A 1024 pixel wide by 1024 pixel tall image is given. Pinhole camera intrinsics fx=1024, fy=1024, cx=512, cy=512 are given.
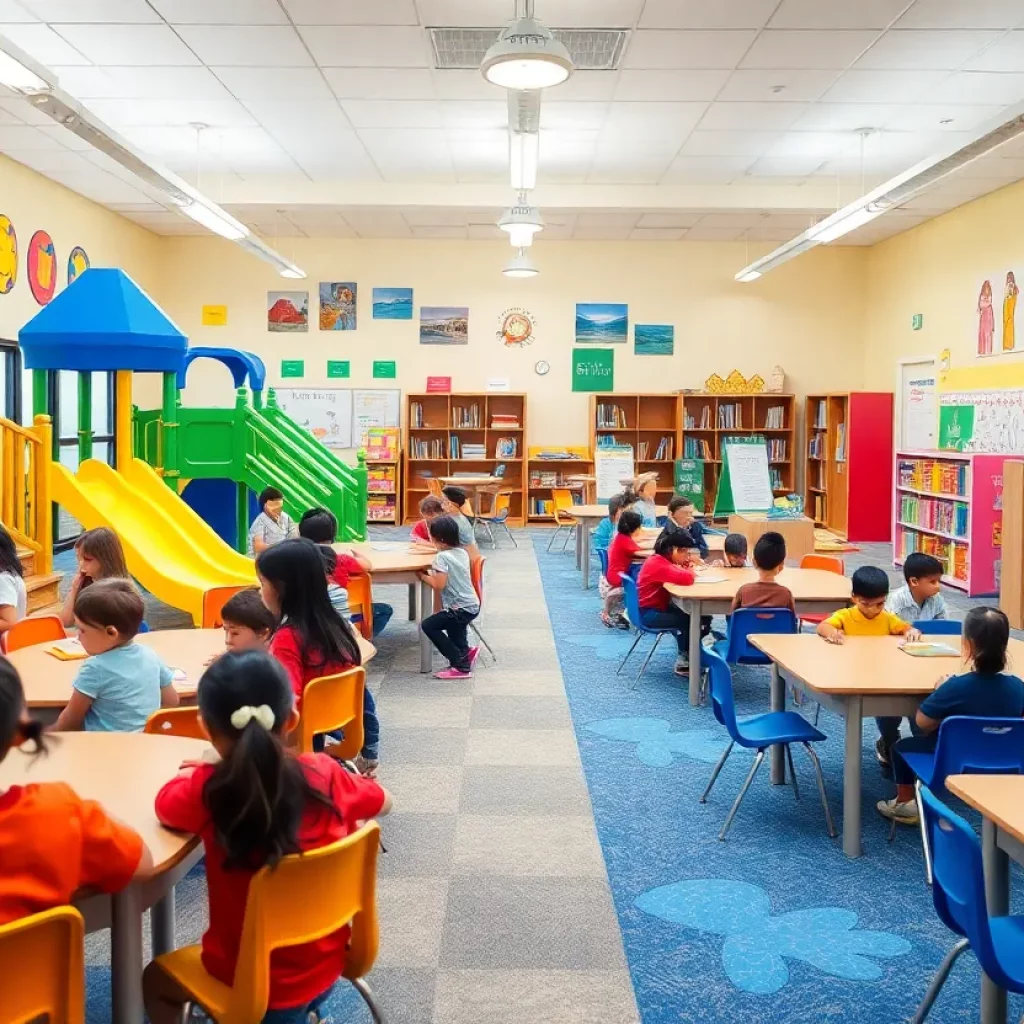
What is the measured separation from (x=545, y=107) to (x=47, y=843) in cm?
768

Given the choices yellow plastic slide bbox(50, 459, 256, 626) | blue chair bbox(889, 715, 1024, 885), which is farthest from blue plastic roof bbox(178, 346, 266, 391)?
blue chair bbox(889, 715, 1024, 885)

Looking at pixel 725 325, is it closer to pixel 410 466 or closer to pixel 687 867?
pixel 410 466

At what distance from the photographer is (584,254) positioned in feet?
46.0

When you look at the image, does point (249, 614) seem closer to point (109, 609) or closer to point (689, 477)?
point (109, 609)

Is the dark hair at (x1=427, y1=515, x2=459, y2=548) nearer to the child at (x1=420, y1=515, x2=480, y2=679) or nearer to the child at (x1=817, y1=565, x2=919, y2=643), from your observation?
Result: the child at (x1=420, y1=515, x2=480, y2=679)

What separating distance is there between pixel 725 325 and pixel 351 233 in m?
5.23

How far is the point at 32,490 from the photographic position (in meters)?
6.78

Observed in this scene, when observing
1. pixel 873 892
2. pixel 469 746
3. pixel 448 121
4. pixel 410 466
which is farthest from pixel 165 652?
pixel 410 466

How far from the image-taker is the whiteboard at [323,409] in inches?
557

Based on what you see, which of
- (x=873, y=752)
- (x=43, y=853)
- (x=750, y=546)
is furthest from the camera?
(x=750, y=546)

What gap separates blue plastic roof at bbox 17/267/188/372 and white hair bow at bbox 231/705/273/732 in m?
6.10

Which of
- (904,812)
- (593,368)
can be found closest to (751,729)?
(904,812)

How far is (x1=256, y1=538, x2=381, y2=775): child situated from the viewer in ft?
11.3

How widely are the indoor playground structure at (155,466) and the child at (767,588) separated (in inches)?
104
